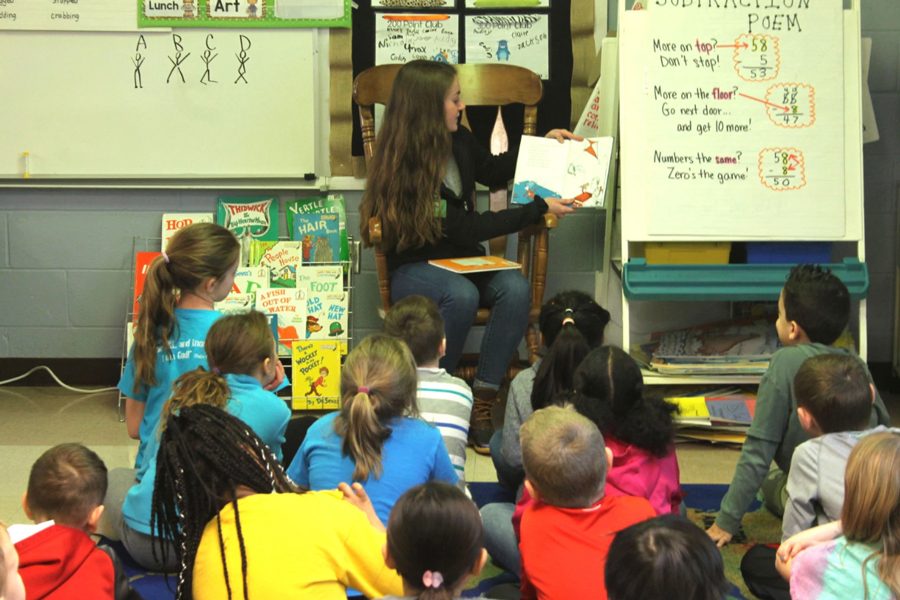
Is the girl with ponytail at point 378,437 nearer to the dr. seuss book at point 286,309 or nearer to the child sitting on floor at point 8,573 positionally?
the child sitting on floor at point 8,573

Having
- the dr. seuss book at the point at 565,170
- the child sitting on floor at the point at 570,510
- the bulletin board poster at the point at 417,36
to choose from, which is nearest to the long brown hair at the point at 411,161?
the dr. seuss book at the point at 565,170

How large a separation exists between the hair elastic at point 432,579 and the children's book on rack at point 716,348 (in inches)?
95.4

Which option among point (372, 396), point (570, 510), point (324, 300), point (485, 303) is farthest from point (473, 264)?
point (570, 510)

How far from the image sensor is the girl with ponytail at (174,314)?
2.68 meters

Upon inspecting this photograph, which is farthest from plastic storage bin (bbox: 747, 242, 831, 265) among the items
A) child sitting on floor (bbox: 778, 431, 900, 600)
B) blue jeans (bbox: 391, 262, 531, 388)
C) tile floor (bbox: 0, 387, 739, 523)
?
child sitting on floor (bbox: 778, 431, 900, 600)

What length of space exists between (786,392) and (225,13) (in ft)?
8.88

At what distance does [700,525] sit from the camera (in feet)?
9.61

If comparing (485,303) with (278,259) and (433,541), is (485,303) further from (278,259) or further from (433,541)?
(433,541)

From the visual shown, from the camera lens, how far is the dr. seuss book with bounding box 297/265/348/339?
4.32 meters

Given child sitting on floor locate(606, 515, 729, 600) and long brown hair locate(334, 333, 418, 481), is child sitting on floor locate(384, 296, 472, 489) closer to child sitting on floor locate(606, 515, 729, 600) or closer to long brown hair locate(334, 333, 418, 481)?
long brown hair locate(334, 333, 418, 481)

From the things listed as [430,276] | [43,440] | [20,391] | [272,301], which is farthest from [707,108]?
[20,391]

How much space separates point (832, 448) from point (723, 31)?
210 cm

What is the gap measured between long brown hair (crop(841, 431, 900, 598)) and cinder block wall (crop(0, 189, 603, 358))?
282 cm

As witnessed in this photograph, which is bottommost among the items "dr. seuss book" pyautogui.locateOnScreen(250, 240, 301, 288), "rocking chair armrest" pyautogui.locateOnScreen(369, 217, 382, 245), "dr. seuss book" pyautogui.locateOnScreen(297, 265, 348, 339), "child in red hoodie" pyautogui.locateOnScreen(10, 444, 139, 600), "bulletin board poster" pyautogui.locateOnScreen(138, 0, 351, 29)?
"child in red hoodie" pyautogui.locateOnScreen(10, 444, 139, 600)
